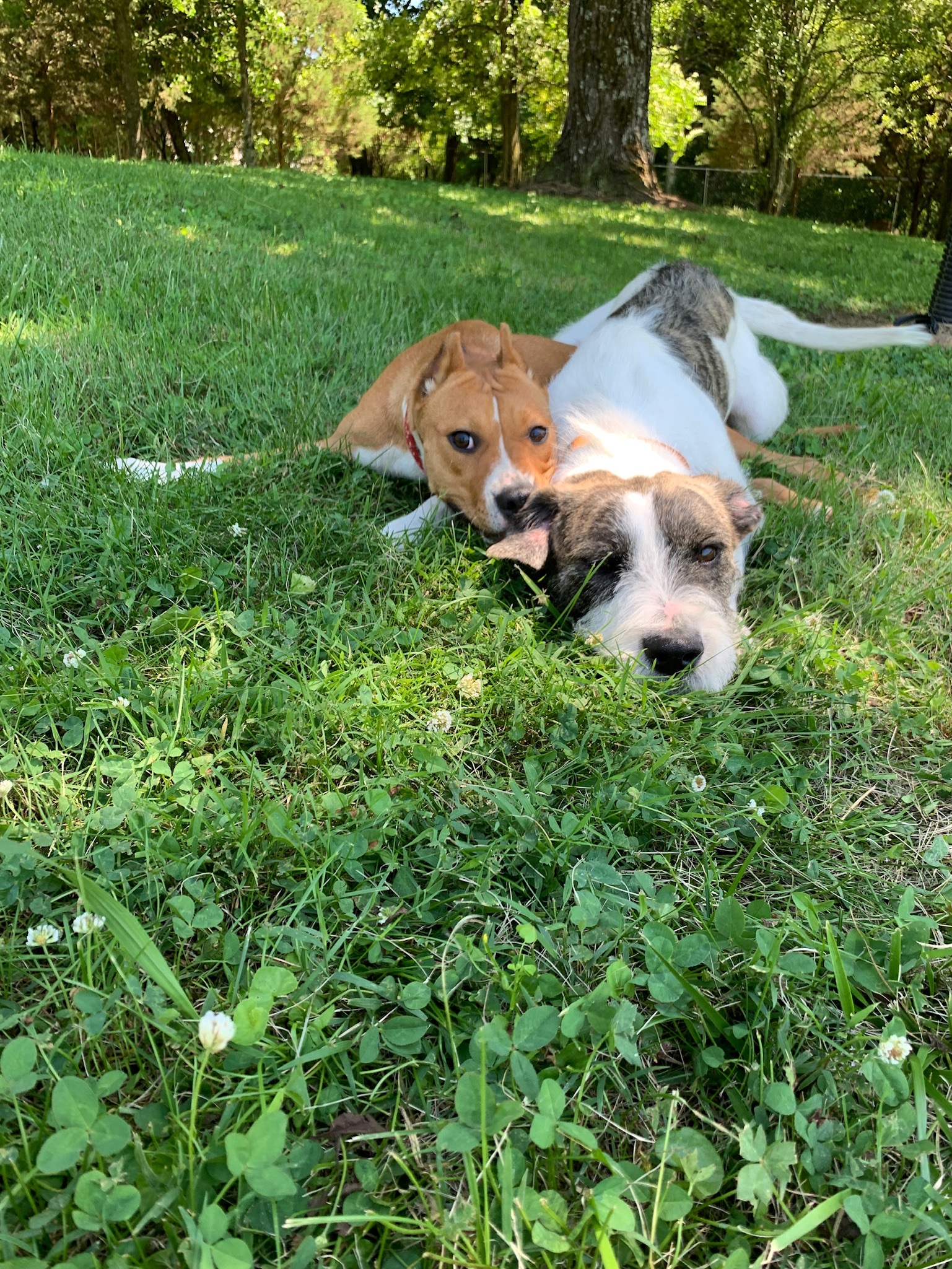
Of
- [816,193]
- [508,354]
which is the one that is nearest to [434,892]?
[508,354]

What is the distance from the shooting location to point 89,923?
5.00ft

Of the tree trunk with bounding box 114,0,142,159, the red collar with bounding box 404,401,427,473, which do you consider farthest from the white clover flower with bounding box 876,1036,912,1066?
the tree trunk with bounding box 114,0,142,159

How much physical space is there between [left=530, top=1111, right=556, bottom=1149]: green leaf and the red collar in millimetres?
3102

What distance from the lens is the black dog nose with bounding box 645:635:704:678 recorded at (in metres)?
2.56

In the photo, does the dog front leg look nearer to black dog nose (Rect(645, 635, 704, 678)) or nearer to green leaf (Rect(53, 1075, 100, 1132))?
black dog nose (Rect(645, 635, 704, 678))

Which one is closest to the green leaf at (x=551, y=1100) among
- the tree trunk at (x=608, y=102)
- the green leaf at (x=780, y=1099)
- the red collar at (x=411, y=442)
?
the green leaf at (x=780, y=1099)

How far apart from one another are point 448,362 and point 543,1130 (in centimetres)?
349

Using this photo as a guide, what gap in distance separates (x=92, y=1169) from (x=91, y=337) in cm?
456

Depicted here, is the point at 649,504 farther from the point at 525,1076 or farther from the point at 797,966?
the point at 525,1076

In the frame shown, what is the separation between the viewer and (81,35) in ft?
89.2

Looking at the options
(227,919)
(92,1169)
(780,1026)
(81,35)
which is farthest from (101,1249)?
(81,35)

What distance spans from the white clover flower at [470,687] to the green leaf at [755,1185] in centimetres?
143

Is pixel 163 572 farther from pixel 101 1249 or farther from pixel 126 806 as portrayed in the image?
pixel 101 1249

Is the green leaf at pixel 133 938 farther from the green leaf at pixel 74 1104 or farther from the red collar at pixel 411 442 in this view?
the red collar at pixel 411 442
